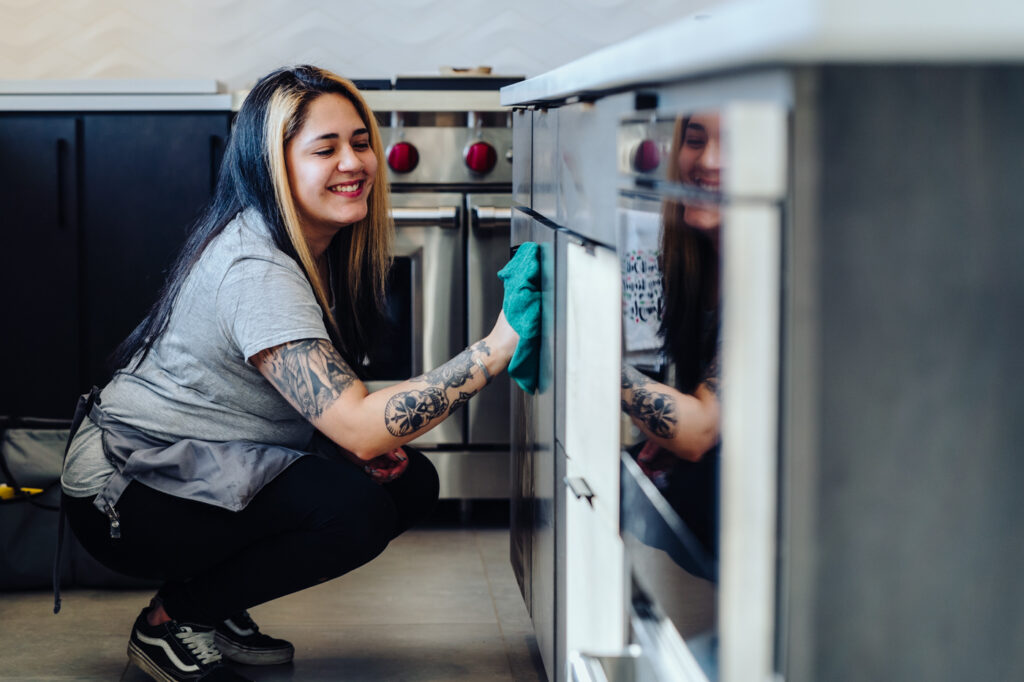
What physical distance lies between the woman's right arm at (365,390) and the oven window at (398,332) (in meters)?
0.91

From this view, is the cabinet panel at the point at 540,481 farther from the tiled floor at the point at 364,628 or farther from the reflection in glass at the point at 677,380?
the reflection in glass at the point at 677,380

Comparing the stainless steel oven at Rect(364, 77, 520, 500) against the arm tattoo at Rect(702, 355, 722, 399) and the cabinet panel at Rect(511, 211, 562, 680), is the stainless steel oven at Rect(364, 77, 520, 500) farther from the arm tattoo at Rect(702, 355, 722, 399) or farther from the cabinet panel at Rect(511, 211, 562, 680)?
the arm tattoo at Rect(702, 355, 722, 399)

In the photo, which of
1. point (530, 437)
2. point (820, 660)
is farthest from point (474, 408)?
point (820, 660)

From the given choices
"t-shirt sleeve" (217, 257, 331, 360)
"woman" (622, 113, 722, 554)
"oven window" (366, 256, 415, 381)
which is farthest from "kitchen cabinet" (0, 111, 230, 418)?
"woman" (622, 113, 722, 554)

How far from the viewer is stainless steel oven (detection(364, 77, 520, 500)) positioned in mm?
2355

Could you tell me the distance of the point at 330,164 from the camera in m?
1.58

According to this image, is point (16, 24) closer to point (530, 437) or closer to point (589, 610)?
point (530, 437)

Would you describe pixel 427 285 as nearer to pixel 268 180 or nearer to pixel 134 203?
pixel 134 203

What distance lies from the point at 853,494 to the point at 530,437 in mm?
1040

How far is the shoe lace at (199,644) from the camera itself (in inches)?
63.3

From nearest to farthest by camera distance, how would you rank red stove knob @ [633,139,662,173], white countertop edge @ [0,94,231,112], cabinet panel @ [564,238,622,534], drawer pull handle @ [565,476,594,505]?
1. red stove knob @ [633,139,662,173]
2. cabinet panel @ [564,238,622,534]
3. drawer pull handle @ [565,476,594,505]
4. white countertop edge @ [0,94,231,112]

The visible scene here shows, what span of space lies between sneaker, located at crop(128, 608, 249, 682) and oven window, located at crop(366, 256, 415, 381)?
0.87m

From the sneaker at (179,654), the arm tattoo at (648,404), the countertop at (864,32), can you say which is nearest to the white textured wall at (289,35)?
the sneaker at (179,654)

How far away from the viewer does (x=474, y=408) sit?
2418 mm
